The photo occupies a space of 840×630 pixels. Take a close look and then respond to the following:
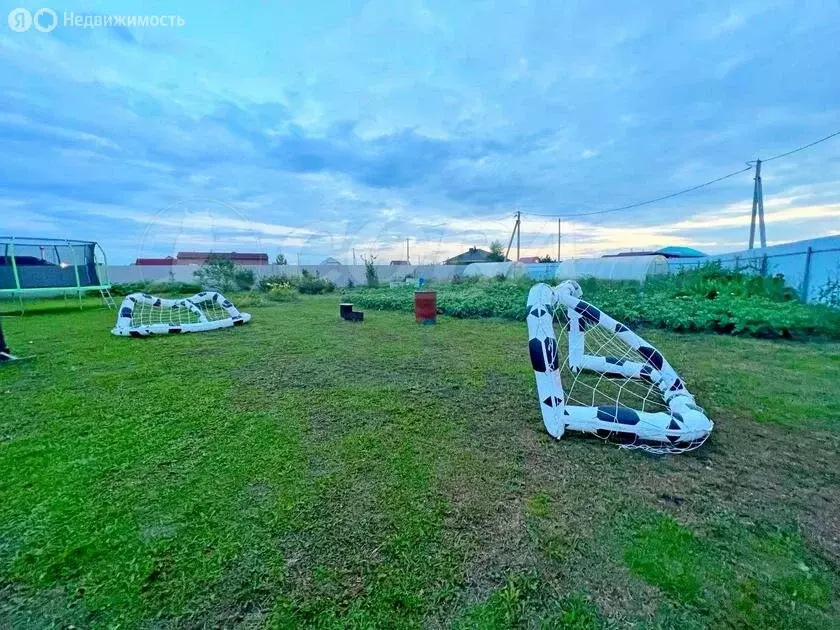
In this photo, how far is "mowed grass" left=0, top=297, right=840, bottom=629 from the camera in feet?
3.70

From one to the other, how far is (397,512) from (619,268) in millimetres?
15807

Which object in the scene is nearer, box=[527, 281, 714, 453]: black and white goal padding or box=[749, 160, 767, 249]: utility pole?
box=[527, 281, 714, 453]: black and white goal padding

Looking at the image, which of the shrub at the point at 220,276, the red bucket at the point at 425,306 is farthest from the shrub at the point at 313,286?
the red bucket at the point at 425,306

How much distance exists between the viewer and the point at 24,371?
3.60 meters

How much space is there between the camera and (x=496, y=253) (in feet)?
104

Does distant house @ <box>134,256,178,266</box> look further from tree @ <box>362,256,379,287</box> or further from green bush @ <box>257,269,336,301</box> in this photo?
tree @ <box>362,256,379,287</box>

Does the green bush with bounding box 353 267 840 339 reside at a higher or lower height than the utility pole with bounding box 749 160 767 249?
lower

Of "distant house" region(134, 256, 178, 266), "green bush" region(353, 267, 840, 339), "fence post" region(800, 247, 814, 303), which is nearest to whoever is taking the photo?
"green bush" region(353, 267, 840, 339)

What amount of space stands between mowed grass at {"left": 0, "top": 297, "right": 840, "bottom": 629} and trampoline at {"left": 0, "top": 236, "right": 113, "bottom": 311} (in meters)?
7.58

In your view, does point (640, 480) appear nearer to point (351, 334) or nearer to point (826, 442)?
point (826, 442)

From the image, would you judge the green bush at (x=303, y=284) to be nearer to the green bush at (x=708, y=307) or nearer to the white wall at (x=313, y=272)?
the white wall at (x=313, y=272)


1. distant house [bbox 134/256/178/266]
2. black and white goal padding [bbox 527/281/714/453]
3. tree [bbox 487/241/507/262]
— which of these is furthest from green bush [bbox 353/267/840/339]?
tree [bbox 487/241/507/262]

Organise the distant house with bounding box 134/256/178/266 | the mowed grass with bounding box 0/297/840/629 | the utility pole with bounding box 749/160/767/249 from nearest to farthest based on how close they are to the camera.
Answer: the mowed grass with bounding box 0/297/840/629 → the utility pole with bounding box 749/160/767/249 → the distant house with bounding box 134/256/178/266

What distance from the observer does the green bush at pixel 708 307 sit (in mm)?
5344
